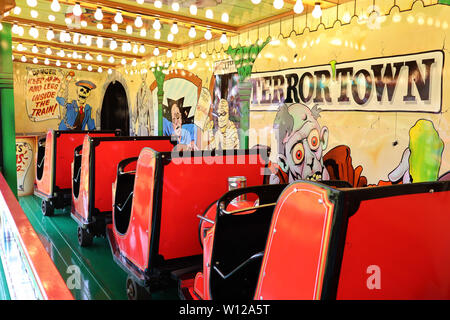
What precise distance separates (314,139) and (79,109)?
8295 mm

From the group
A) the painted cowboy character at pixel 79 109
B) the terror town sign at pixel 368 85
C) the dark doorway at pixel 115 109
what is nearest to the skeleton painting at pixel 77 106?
the painted cowboy character at pixel 79 109

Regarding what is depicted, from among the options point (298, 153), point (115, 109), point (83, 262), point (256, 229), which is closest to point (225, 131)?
point (298, 153)

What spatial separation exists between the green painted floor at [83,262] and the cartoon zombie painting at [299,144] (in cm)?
206

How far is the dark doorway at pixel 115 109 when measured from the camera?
9.70 meters

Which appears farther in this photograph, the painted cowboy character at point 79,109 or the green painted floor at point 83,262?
the painted cowboy character at point 79,109

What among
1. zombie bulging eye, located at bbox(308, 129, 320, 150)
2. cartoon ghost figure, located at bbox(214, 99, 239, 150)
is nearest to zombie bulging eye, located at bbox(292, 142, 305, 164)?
zombie bulging eye, located at bbox(308, 129, 320, 150)

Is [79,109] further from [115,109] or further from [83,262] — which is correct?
[83,262]

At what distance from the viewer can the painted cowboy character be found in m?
10.6

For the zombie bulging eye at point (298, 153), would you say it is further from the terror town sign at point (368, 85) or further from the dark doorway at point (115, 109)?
the dark doorway at point (115, 109)

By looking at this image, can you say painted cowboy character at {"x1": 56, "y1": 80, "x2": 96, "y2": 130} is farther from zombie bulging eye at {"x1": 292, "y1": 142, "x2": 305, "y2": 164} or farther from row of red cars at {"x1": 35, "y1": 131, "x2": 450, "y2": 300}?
zombie bulging eye at {"x1": 292, "y1": 142, "x2": 305, "y2": 164}

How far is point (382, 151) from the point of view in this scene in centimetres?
357

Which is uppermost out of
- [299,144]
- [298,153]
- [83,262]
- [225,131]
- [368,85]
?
[368,85]

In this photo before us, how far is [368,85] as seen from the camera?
3699mm
